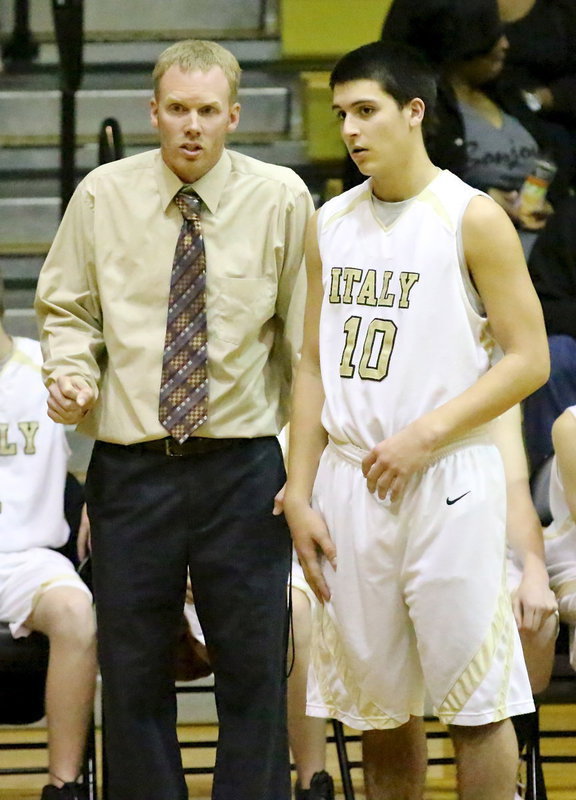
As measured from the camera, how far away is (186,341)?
2803 millimetres

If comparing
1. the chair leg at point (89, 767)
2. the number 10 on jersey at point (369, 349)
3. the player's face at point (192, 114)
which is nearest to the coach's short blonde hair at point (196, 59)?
the player's face at point (192, 114)

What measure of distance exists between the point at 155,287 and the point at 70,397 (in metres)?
0.31

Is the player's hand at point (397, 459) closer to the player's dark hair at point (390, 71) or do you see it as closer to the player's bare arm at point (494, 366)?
the player's bare arm at point (494, 366)

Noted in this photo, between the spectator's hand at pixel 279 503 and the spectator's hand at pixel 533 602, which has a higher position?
the spectator's hand at pixel 279 503

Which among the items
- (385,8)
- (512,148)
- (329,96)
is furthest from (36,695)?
(385,8)

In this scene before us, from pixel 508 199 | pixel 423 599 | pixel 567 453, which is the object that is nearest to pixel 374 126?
pixel 423 599

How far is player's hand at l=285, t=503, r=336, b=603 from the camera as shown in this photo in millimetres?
2602

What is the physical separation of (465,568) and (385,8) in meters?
4.53

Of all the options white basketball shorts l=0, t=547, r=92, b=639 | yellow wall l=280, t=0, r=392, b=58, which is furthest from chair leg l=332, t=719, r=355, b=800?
yellow wall l=280, t=0, r=392, b=58

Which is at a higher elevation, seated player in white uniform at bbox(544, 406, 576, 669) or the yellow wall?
the yellow wall

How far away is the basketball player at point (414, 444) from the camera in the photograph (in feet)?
8.18

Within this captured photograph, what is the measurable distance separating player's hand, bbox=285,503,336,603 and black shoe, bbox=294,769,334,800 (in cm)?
95

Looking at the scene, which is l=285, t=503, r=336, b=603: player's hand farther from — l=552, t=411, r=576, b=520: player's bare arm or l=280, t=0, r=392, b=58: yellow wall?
l=280, t=0, r=392, b=58: yellow wall

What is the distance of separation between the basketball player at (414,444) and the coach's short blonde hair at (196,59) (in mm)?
298
